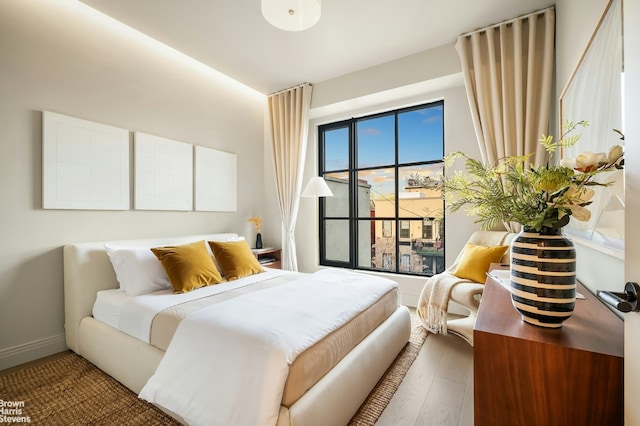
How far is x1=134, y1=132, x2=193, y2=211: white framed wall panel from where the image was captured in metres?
2.90

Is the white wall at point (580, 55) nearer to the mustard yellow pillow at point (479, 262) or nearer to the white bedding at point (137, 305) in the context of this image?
the mustard yellow pillow at point (479, 262)

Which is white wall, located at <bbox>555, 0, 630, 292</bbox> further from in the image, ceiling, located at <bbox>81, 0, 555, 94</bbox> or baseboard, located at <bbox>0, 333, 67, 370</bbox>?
baseboard, located at <bbox>0, 333, 67, 370</bbox>

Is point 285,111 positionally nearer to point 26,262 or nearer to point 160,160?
point 160,160

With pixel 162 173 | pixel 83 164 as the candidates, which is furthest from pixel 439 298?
pixel 83 164

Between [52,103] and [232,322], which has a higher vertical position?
[52,103]

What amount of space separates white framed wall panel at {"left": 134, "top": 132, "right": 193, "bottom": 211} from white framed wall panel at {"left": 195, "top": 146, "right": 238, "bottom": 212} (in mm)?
112

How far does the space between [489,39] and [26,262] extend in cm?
460

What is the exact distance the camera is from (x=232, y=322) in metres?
1.50

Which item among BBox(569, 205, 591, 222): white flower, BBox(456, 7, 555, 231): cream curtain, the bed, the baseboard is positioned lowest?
the baseboard

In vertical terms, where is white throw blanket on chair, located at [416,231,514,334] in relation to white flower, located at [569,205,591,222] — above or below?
below

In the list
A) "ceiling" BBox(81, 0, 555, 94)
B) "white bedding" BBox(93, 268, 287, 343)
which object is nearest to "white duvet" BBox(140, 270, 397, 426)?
"white bedding" BBox(93, 268, 287, 343)

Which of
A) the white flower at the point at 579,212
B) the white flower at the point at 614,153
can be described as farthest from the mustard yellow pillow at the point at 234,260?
the white flower at the point at 614,153

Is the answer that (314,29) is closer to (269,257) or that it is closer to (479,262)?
(479,262)

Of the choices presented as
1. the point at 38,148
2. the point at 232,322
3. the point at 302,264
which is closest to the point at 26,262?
the point at 38,148
